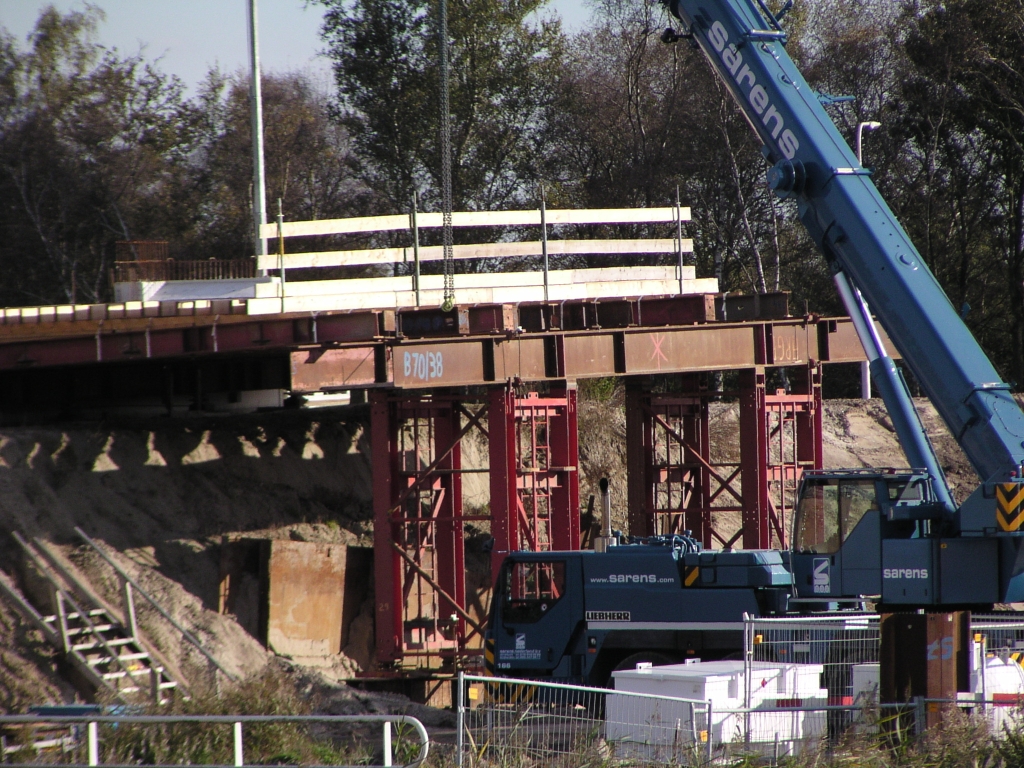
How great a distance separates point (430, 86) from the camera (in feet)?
111

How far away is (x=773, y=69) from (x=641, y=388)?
7412 millimetres

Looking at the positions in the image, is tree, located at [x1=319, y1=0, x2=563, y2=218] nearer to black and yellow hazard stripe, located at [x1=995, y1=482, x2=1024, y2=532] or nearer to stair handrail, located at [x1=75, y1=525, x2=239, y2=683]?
stair handrail, located at [x1=75, y1=525, x2=239, y2=683]

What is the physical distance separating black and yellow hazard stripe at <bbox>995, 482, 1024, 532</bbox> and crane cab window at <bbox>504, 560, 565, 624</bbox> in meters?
5.11

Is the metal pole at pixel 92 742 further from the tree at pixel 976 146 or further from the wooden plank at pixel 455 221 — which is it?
the tree at pixel 976 146

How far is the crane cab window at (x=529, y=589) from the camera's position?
46.7 ft

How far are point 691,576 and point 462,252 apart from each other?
350 inches

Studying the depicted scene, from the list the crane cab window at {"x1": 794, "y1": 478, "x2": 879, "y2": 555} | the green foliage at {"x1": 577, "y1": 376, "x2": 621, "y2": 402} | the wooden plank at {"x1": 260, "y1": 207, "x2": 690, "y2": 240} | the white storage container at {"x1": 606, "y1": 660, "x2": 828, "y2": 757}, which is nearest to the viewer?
the white storage container at {"x1": 606, "y1": 660, "x2": 828, "y2": 757}

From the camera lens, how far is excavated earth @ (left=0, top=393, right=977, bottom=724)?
1502 centimetres

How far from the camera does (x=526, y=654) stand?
14211 millimetres

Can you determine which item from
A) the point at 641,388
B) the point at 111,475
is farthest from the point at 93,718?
the point at 641,388

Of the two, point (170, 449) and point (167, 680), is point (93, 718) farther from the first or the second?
point (170, 449)

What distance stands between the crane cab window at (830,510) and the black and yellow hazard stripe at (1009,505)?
4.80 ft

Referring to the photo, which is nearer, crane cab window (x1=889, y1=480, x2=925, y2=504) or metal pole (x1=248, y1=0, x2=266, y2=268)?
crane cab window (x1=889, y1=480, x2=925, y2=504)

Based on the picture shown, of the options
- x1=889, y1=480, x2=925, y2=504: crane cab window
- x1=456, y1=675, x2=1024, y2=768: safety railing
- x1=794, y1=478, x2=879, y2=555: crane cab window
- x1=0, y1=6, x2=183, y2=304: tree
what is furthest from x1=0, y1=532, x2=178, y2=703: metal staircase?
x1=0, y1=6, x2=183, y2=304: tree
